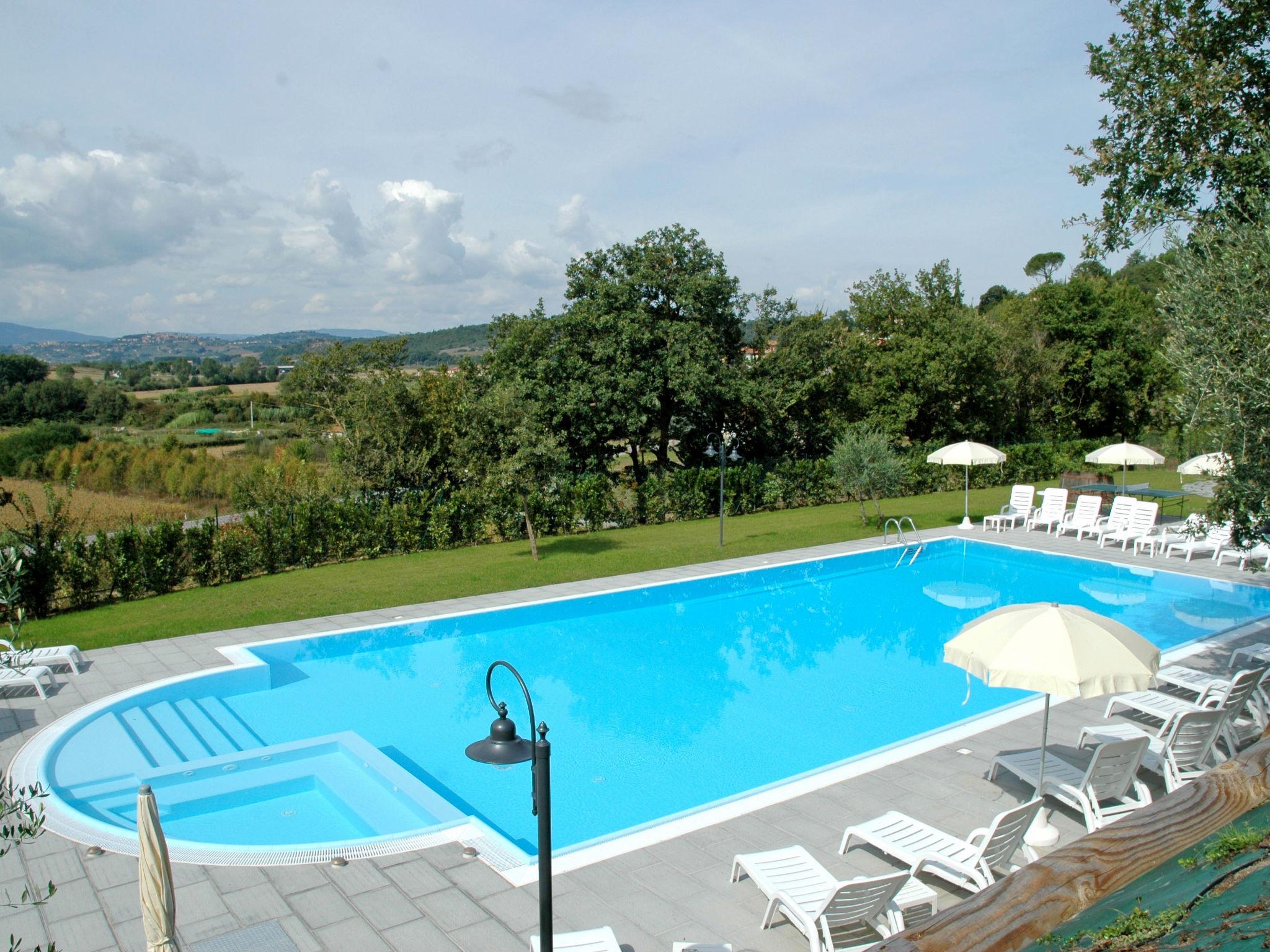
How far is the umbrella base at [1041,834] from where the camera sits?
6.30 meters

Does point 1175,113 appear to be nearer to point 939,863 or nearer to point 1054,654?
point 1054,654

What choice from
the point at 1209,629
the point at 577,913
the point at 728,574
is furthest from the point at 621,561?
the point at 577,913

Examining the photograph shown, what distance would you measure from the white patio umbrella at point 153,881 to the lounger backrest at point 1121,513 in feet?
64.3

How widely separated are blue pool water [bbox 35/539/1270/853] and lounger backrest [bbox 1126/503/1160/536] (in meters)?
2.01

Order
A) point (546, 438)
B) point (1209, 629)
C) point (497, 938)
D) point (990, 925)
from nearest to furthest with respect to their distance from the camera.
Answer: point (990, 925) → point (497, 938) → point (1209, 629) → point (546, 438)

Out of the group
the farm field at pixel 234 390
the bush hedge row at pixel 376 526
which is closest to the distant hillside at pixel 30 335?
the farm field at pixel 234 390

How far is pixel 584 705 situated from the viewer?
1086 centimetres

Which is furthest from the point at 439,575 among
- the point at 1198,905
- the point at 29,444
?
the point at 29,444

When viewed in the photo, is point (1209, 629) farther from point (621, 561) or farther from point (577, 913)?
point (577, 913)

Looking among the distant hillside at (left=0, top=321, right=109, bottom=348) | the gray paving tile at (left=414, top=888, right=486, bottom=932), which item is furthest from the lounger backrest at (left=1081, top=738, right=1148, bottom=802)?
the distant hillside at (left=0, top=321, right=109, bottom=348)

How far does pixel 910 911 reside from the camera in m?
5.46

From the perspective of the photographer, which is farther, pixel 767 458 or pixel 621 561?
pixel 767 458

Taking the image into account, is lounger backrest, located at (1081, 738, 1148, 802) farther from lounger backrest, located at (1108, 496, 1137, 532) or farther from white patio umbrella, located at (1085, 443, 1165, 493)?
white patio umbrella, located at (1085, 443, 1165, 493)

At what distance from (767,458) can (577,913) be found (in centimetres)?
2352
